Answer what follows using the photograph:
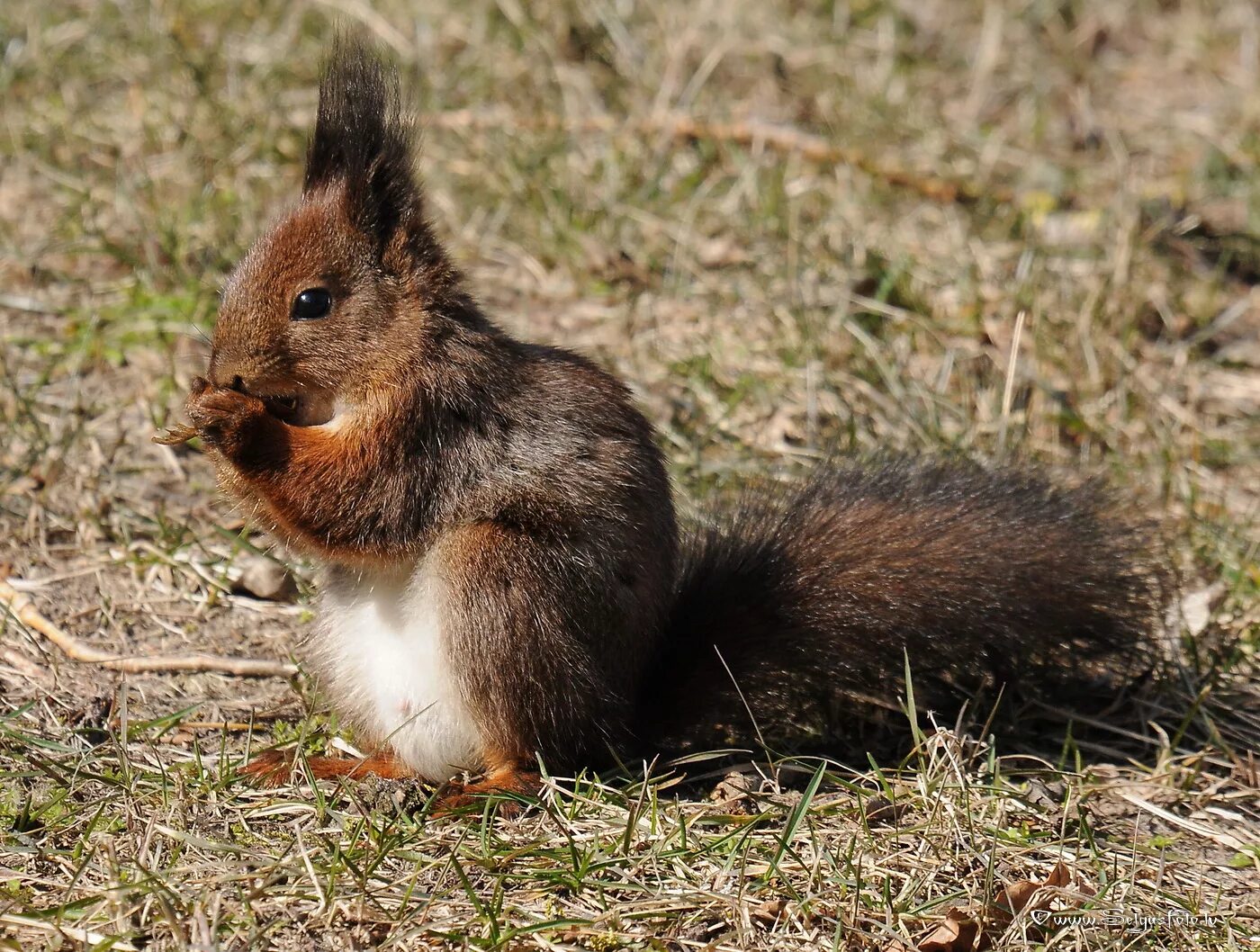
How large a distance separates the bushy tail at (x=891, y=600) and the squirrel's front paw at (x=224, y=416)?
885 millimetres

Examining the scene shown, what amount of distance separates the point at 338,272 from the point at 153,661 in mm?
944

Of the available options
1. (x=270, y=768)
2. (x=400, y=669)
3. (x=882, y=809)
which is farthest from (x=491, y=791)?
(x=882, y=809)

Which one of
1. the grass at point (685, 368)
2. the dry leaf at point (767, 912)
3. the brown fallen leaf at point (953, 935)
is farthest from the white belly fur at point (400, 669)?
the brown fallen leaf at point (953, 935)

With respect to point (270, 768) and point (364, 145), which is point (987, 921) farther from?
point (364, 145)

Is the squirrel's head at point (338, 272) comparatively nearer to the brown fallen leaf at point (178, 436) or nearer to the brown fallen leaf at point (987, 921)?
the brown fallen leaf at point (178, 436)

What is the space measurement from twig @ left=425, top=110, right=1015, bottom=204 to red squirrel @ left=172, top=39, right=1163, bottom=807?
2.47 meters

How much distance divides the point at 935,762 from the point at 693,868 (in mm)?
515

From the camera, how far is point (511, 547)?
8.24ft

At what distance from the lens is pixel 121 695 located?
2.58 meters

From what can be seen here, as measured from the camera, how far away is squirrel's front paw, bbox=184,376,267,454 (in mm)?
2533

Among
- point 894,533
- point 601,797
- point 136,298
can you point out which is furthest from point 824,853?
point 136,298

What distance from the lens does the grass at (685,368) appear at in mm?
2352

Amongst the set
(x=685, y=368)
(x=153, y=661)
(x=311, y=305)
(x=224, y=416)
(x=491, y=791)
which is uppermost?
(x=311, y=305)

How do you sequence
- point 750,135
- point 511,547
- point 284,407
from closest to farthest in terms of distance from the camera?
point 511,547, point 284,407, point 750,135
